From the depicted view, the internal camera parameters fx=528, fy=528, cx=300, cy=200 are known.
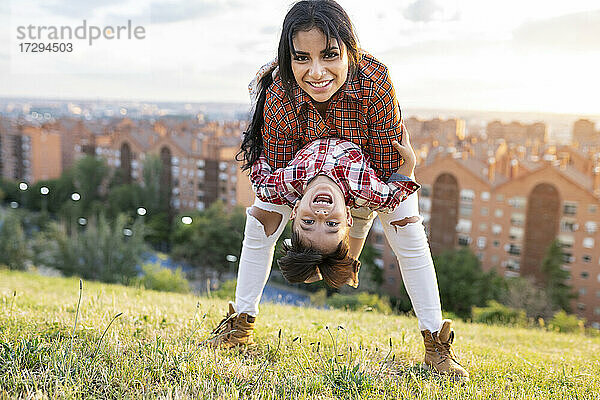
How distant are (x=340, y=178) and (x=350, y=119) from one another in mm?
253

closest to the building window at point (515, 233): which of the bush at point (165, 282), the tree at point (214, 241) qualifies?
the tree at point (214, 241)

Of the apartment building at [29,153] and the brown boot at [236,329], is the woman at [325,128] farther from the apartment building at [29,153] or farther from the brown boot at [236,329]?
the apartment building at [29,153]

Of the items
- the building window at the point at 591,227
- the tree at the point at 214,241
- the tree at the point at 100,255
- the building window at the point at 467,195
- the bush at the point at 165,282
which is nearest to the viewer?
the bush at the point at 165,282

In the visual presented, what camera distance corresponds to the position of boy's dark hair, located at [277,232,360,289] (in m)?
1.65

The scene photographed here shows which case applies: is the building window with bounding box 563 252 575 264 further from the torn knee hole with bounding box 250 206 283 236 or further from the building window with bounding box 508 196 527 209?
the torn knee hole with bounding box 250 206 283 236

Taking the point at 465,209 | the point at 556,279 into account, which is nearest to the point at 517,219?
the point at 465,209

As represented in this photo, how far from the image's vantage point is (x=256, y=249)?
2.11 metres

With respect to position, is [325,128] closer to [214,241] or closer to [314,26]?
[314,26]

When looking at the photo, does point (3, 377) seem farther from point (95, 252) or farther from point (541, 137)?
point (541, 137)

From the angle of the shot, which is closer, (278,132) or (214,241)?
(278,132)

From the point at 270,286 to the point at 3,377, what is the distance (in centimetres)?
1772

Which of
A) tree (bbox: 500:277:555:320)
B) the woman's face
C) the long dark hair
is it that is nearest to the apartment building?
tree (bbox: 500:277:555:320)

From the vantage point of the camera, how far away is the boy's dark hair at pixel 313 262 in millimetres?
1653

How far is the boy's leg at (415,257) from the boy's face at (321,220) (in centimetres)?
38
